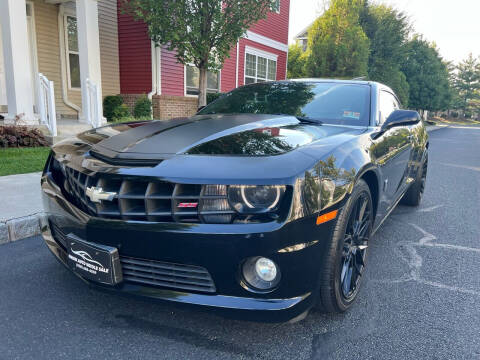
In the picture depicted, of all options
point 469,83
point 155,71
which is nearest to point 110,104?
point 155,71

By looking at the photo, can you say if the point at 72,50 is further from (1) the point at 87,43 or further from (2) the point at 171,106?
(2) the point at 171,106

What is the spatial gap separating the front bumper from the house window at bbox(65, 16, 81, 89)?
10327 millimetres

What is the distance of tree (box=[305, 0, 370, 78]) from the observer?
58.7 ft

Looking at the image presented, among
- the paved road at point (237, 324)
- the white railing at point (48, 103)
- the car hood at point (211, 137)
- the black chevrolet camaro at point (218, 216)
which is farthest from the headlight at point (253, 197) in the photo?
the white railing at point (48, 103)

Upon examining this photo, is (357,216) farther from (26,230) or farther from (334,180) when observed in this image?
(26,230)

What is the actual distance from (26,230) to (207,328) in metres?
2.33

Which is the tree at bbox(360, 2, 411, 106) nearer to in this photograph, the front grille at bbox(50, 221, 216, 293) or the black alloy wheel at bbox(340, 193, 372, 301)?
the black alloy wheel at bbox(340, 193, 372, 301)

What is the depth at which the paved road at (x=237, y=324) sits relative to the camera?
1903 mm

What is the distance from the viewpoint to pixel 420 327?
2154 millimetres

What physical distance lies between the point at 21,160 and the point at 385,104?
557cm

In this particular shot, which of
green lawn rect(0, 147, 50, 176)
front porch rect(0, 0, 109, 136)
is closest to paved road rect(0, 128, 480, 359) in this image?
green lawn rect(0, 147, 50, 176)

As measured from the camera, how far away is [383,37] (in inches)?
850

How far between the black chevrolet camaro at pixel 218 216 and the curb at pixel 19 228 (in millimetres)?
1286

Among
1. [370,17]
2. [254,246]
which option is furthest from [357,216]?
[370,17]
